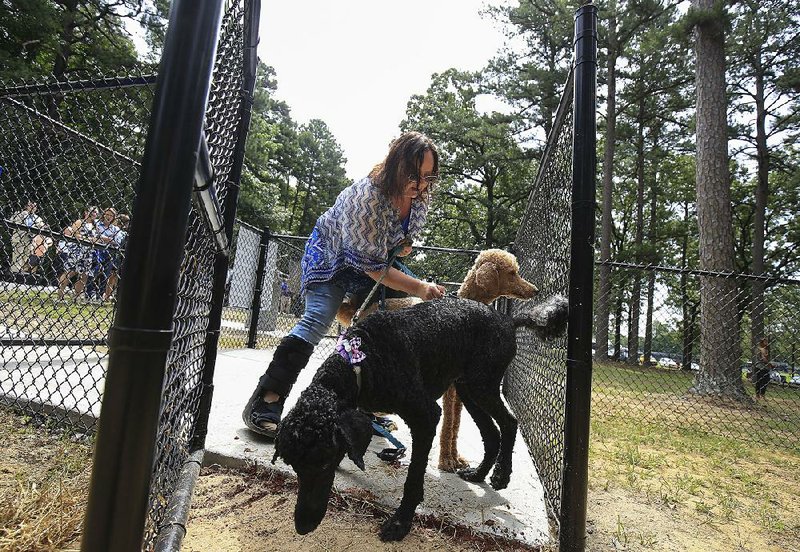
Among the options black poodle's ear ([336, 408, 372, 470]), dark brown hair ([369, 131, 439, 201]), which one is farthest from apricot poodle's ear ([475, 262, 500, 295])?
black poodle's ear ([336, 408, 372, 470])

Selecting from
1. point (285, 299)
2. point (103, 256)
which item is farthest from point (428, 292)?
point (285, 299)

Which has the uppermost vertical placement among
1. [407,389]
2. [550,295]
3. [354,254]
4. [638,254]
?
[638,254]

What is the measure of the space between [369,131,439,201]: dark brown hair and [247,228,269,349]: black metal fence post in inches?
196

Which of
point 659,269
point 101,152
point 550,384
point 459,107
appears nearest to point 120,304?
point 550,384

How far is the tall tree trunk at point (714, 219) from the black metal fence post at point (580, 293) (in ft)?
24.1

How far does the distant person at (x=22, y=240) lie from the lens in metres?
3.66

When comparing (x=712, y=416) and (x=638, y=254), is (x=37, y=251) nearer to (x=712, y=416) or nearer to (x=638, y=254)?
(x=712, y=416)

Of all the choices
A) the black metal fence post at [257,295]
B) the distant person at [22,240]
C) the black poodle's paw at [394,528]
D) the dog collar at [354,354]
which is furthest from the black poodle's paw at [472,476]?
the black metal fence post at [257,295]

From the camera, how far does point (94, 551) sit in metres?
0.62

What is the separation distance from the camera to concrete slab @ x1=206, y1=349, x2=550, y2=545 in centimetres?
206

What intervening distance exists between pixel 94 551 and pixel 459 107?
1027 inches

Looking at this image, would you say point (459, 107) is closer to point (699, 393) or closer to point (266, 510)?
point (699, 393)

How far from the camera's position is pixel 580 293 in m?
1.86

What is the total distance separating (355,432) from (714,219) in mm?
9398
